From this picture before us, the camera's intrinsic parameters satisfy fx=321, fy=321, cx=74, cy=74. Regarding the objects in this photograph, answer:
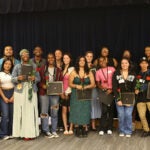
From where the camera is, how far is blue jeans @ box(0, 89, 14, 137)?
18.0ft

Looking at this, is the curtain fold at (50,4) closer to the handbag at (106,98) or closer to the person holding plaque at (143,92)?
the person holding plaque at (143,92)

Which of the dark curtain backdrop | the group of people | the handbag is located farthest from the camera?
the dark curtain backdrop

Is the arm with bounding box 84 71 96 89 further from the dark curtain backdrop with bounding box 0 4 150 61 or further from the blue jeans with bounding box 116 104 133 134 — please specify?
the dark curtain backdrop with bounding box 0 4 150 61

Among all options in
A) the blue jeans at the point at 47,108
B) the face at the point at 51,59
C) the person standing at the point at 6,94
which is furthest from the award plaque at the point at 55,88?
the person standing at the point at 6,94

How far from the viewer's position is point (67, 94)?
5816 mm

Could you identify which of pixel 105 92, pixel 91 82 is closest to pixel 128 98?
pixel 105 92

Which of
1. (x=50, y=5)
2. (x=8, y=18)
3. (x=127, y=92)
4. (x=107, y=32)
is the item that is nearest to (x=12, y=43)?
(x=8, y=18)

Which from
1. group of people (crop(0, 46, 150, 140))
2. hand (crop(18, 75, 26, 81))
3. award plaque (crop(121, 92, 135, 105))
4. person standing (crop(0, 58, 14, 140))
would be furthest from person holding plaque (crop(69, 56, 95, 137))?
person standing (crop(0, 58, 14, 140))

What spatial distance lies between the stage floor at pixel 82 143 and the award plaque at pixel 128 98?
625mm

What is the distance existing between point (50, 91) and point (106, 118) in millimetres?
1181

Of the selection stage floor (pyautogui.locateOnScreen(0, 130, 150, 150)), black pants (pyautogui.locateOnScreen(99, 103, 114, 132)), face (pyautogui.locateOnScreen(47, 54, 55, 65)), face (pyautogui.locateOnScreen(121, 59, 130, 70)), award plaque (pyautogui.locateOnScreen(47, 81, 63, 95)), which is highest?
face (pyautogui.locateOnScreen(47, 54, 55, 65))

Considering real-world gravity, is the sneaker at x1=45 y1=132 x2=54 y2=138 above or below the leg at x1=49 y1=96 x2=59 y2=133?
below

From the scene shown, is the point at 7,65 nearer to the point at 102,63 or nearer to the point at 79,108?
the point at 79,108

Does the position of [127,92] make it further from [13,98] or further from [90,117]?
[13,98]
